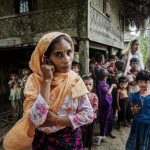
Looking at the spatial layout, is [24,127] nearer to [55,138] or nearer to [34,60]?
[55,138]

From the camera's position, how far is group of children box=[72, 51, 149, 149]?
5.51 metres

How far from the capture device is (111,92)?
611 centimetres

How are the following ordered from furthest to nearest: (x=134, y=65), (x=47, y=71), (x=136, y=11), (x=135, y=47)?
1. (x=136, y=11)
2. (x=134, y=65)
3. (x=135, y=47)
4. (x=47, y=71)

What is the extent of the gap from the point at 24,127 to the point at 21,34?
7417 mm

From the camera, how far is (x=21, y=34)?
8.82 m

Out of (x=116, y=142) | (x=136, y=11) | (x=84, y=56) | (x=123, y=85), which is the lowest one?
(x=116, y=142)

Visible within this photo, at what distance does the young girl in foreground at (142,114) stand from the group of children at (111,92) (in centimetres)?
130

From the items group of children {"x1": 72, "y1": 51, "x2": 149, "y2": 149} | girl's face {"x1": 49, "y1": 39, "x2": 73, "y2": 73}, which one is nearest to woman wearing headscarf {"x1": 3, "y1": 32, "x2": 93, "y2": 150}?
girl's face {"x1": 49, "y1": 39, "x2": 73, "y2": 73}

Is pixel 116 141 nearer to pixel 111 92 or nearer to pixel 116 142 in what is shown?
pixel 116 142

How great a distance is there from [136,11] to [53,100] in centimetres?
1479

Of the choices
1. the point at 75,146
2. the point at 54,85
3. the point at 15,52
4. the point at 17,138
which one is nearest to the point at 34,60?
the point at 54,85

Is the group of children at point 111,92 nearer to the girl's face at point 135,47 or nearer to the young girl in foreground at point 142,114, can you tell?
the girl's face at point 135,47

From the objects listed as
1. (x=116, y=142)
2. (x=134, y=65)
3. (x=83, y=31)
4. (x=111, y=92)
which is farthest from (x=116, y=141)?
(x=83, y=31)

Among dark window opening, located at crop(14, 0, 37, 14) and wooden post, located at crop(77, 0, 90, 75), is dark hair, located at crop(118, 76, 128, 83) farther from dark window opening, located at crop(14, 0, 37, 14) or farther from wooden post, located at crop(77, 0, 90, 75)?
dark window opening, located at crop(14, 0, 37, 14)
